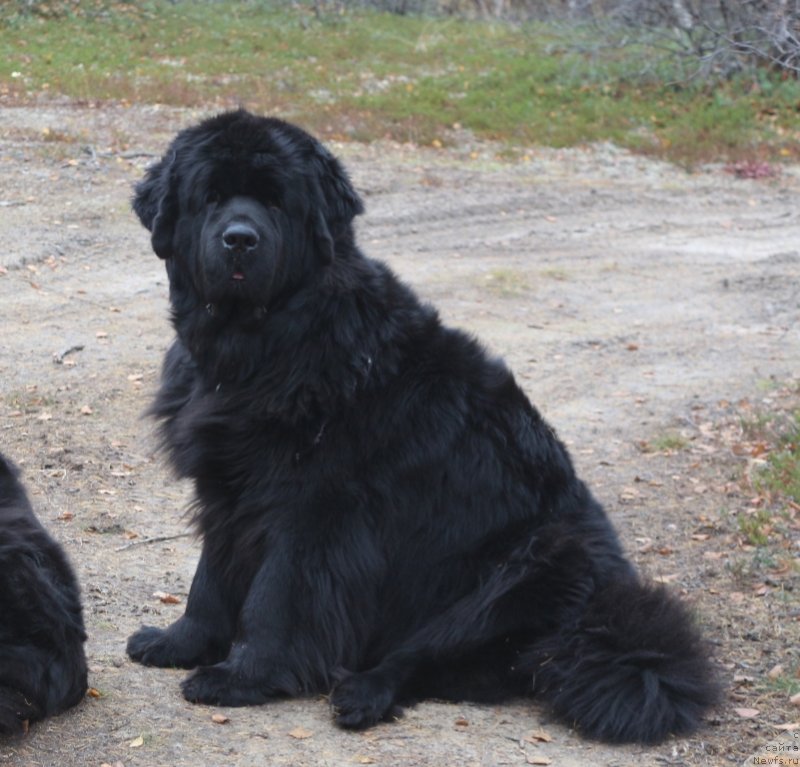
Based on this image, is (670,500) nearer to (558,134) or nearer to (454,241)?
(454,241)

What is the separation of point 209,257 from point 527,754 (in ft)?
7.05

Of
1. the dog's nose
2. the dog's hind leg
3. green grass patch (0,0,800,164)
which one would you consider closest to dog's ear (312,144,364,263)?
the dog's nose

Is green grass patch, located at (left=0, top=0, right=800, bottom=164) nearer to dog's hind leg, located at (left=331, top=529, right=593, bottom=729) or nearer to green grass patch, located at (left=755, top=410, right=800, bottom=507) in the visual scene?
green grass patch, located at (left=755, top=410, right=800, bottom=507)

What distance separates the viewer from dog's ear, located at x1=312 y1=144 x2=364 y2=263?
4.79 m

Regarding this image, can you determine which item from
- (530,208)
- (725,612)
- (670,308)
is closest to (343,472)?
(725,612)

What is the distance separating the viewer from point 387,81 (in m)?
26.6

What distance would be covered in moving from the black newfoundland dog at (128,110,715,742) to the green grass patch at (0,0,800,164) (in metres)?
16.0

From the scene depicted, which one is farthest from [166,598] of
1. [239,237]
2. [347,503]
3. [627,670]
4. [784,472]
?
[784,472]

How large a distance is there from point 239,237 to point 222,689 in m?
1.68

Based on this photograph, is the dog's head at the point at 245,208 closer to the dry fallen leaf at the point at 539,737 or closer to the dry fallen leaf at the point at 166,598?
the dry fallen leaf at the point at 166,598

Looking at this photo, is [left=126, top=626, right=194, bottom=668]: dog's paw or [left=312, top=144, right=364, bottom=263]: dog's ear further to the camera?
[left=126, top=626, right=194, bottom=668]: dog's paw

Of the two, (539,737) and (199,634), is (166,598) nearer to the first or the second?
(199,634)

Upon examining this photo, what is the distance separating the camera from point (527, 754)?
4.29 meters

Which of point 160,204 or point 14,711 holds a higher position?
point 160,204
